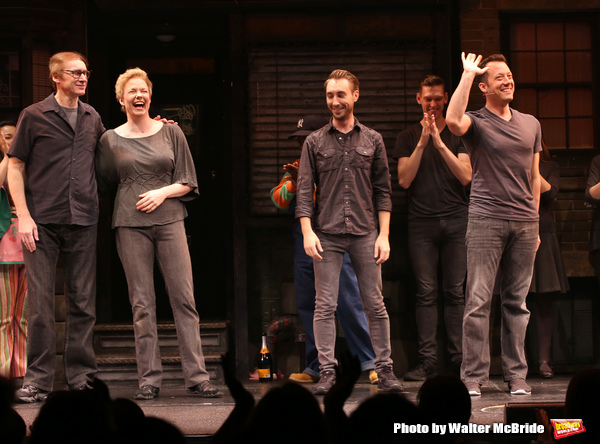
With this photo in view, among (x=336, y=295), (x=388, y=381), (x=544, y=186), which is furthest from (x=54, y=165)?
(x=544, y=186)

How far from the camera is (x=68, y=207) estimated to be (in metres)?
5.86

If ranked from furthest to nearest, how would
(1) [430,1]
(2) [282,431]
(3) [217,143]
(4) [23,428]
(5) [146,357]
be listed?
(3) [217,143]
(1) [430,1]
(5) [146,357]
(4) [23,428]
(2) [282,431]

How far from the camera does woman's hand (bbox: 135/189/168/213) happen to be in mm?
5781

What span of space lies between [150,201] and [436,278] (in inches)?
101

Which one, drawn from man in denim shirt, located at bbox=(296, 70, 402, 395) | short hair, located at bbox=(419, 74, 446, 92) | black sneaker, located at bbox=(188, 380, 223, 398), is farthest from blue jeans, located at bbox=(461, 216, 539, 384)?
black sneaker, located at bbox=(188, 380, 223, 398)

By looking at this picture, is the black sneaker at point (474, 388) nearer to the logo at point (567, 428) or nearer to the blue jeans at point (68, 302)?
the blue jeans at point (68, 302)

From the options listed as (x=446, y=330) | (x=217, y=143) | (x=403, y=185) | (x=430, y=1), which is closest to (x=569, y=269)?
(x=446, y=330)

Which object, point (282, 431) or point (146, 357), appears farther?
point (146, 357)

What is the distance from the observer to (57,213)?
5848 mm

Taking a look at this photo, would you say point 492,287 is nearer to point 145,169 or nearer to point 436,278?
point 436,278

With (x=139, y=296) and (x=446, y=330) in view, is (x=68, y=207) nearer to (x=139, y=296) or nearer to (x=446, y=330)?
(x=139, y=296)

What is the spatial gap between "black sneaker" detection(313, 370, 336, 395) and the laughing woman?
70cm

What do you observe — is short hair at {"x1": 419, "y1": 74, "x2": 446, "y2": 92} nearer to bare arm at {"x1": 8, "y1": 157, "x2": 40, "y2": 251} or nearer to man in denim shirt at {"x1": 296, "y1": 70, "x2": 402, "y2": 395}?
man in denim shirt at {"x1": 296, "y1": 70, "x2": 402, "y2": 395}

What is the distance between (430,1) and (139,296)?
375 centimetres
